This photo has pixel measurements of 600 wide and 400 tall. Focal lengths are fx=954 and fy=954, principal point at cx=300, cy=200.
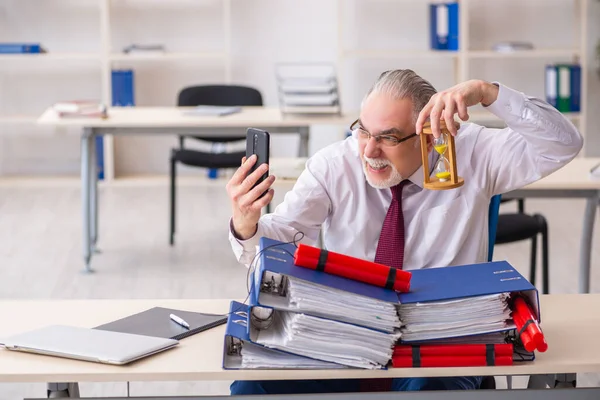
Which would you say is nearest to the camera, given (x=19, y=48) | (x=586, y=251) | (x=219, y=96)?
(x=586, y=251)

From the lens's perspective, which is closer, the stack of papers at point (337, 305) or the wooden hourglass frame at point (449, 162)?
the stack of papers at point (337, 305)

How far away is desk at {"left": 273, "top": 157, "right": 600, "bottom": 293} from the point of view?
3.41 meters

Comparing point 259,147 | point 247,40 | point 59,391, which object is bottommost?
point 59,391

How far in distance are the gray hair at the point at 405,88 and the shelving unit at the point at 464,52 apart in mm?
3967

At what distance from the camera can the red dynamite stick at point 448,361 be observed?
1638 millimetres

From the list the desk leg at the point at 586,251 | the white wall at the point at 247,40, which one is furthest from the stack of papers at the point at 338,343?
the white wall at the point at 247,40

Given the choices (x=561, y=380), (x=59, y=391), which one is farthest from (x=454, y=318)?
(x=59, y=391)

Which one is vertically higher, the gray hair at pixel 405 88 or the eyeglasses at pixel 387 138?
the gray hair at pixel 405 88

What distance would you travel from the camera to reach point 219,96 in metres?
5.39

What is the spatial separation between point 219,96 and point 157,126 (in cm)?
85

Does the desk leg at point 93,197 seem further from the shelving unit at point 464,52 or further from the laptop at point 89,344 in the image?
the laptop at point 89,344

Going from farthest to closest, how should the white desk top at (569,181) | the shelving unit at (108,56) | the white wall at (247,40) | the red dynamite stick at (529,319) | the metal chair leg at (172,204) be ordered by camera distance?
1. the white wall at (247,40)
2. the shelving unit at (108,56)
3. the metal chair leg at (172,204)
4. the white desk top at (569,181)
5. the red dynamite stick at (529,319)

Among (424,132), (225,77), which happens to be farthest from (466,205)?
(225,77)

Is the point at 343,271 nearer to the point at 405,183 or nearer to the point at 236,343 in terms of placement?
the point at 236,343
